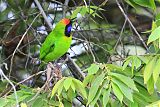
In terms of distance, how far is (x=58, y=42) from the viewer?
3.08m

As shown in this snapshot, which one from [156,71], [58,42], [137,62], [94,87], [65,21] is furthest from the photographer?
[58,42]

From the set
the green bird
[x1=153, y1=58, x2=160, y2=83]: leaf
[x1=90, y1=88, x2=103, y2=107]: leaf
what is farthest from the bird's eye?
[x1=153, y1=58, x2=160, y2=83]: leaf

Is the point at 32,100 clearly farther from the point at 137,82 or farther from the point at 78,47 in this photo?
the point at 78,47

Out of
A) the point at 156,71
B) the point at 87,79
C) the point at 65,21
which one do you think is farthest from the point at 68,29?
the point at 156,71

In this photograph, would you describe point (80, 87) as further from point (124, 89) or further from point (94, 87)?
point (124, 89)

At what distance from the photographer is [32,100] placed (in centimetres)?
204

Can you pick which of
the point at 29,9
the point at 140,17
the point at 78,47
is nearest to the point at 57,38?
the point at 29,9

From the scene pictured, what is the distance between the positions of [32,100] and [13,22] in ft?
5.66

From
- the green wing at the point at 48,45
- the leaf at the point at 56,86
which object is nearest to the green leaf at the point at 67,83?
the leaf at the point at 56,86

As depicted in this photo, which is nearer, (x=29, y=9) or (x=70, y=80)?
(x=70, y=80)

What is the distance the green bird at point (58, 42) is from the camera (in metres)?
2.98

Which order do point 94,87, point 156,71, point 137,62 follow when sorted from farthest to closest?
point 137,62 < point 94,87 < point 156,71

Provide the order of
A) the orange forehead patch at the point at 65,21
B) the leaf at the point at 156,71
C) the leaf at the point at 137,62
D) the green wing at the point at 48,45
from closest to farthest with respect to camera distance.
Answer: the leaf at the point at 156,71 → the leaf at the point at 137,62 → the orange forehead patch at the point at 65,21 → the green wing at the point at 48,45

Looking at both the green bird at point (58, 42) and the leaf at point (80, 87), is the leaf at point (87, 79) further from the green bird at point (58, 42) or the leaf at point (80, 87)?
the green bird at point (58, 42)
